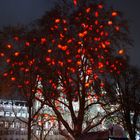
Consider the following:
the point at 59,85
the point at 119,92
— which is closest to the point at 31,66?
the point at 59,85

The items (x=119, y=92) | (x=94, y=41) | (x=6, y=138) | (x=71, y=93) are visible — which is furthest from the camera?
(x=6, y=138)

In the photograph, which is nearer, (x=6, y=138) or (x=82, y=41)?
(x=82, y=41)

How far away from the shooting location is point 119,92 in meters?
39.7

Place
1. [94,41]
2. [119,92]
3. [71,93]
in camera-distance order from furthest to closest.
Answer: [119,92] < [71,93] < [94,41]

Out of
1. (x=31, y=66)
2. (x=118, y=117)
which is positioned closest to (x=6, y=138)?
(x=118, y=117)

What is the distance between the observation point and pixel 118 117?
41750 mm

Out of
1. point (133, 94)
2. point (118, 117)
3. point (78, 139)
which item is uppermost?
point (133, 94)

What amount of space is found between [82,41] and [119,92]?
1759 cm

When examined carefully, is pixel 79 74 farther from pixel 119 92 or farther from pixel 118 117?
pixel 118 117

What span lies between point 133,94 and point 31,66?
18.6 m

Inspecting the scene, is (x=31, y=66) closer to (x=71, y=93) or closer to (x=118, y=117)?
(x=71, y=93)

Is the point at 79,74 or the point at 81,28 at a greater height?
the point at 81,28

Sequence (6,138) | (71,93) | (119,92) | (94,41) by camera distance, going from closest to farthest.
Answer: (94,41)
(71,93)
(119,92)
(6,138)

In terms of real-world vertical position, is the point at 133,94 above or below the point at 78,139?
above
